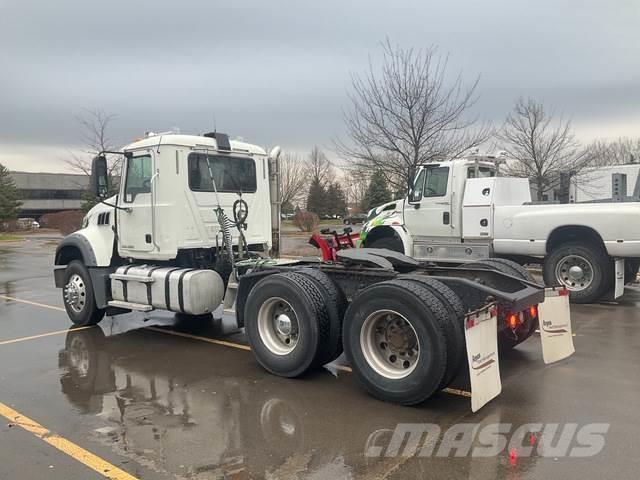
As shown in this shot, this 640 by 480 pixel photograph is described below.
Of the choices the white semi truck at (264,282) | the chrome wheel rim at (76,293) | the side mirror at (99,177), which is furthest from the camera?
the chrome wheel rim at (76,293)

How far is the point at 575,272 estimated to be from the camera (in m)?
9.85

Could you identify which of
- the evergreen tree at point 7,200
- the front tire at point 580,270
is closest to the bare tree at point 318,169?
the evergreen tree at point 7,200

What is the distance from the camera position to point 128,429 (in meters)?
4.43

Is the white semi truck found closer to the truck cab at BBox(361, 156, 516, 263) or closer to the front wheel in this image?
the front wheel

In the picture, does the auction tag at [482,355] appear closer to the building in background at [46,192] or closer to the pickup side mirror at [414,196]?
the pickup side mirror at [414,196]

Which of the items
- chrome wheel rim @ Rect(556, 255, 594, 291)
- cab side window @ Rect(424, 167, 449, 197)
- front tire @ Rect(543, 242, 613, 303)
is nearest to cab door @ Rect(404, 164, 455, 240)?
cab side window @ Rect(424, 167, 449, 197)

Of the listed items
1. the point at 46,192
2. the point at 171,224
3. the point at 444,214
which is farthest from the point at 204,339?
the point at 46,192

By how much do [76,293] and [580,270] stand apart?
8.36 m

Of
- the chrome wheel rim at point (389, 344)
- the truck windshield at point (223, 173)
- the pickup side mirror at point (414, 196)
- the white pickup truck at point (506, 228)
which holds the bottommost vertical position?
the chrome wheel rim at point (389, 344)

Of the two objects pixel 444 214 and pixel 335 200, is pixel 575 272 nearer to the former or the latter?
pixel 444 214

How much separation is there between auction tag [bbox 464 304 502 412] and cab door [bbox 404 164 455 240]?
265 inches

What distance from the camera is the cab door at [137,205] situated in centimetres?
754

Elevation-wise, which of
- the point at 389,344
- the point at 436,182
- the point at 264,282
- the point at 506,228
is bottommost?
the point at 389,344

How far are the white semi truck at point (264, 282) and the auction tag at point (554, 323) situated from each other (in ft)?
0.11
